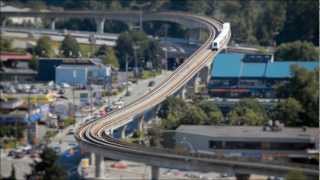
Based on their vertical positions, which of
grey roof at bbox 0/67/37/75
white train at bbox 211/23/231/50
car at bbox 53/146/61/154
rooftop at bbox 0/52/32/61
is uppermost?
white train at bbox 211/23/231/50

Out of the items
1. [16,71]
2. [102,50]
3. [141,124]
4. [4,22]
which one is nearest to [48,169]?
[141,124]

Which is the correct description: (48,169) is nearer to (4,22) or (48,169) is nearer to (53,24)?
(53,24)

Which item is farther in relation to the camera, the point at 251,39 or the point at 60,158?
the point at 251,39

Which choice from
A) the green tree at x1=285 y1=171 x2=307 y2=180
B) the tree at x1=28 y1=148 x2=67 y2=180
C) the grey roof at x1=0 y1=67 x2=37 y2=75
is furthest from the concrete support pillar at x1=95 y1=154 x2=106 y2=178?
the grey roof at x1=0 y1=67 x2=37 y2=75

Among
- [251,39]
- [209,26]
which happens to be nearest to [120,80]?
[209,26]

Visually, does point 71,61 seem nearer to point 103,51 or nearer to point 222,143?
point 103,51

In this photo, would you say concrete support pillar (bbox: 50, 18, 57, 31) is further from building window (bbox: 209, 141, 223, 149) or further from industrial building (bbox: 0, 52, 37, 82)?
building window (bbox: 209, 141, 223, 149)
